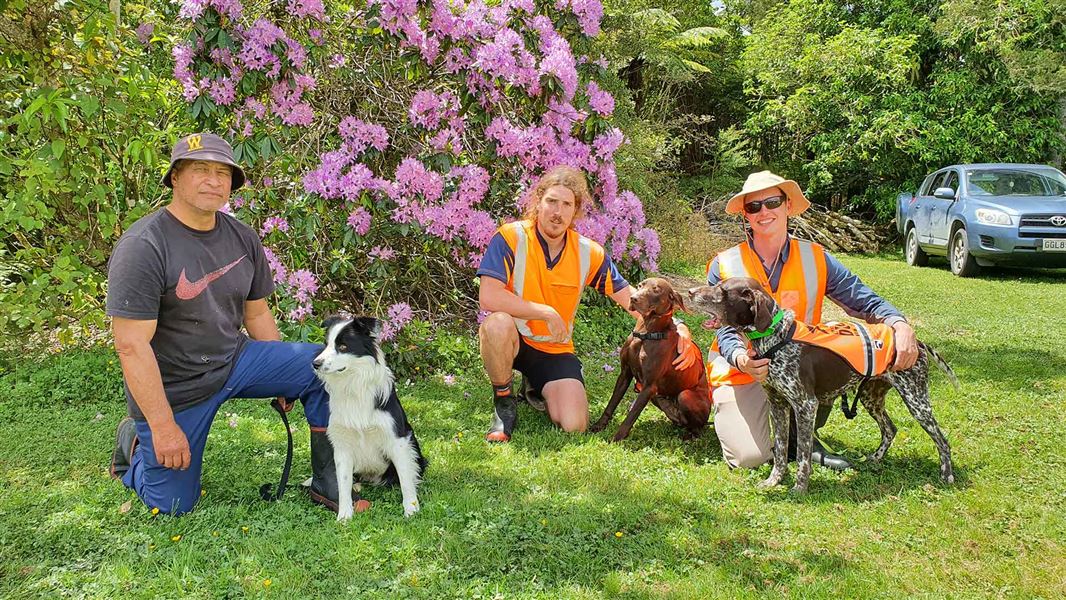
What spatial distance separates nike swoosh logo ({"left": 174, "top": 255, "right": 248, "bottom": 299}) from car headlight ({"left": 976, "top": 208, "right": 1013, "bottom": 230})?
11717mm

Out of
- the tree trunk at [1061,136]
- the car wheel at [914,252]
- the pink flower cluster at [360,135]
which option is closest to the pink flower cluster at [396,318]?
the pink flower cluster at [360,135]

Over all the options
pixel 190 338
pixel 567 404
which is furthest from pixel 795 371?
pixel 190 338

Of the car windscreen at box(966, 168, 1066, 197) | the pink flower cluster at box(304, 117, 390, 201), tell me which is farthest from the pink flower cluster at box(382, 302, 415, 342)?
the car windscreen at box(966, 168, 1066, 197)

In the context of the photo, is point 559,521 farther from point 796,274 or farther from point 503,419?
point 796,274

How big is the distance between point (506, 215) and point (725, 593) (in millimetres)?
4097

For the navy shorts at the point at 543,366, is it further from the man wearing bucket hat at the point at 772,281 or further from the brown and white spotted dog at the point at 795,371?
the brown and white spotted dog at the point at 795,371

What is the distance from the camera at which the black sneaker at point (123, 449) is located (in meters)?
3.71

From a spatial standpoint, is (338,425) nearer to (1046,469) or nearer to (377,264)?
(377,264)

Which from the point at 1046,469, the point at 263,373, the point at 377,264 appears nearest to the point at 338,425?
the point at 263,373

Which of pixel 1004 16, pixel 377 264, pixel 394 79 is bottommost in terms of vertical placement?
pixel 377 264

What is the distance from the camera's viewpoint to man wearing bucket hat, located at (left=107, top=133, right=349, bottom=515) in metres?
3.13

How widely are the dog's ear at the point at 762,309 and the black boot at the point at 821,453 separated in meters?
0.73

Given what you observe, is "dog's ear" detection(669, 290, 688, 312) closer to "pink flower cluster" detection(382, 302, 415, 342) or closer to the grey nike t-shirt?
"pink flower cluster" detection(382, 302, 415, 342)

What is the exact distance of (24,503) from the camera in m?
3.59
